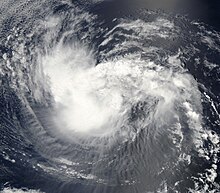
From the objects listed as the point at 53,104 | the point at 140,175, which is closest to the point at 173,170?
the point at 140,175

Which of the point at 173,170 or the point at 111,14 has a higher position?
the point at 111,14

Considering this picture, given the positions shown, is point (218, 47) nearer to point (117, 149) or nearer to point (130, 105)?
point (130, 105)

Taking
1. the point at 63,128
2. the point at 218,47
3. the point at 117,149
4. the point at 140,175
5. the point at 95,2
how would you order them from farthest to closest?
1. the point at 95,2
2. the point at 218,47
3. the point at 63,128
4. the point at 117,149
5. the point at 140,175

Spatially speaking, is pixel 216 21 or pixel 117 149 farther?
pixel 216 21

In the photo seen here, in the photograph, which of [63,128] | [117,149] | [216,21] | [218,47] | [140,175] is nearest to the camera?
Result: [140,175]

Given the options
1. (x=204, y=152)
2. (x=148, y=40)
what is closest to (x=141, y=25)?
(x=148, y=40)

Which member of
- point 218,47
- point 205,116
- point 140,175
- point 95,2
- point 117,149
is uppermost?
point 95,2

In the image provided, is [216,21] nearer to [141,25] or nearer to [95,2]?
[141,25]
